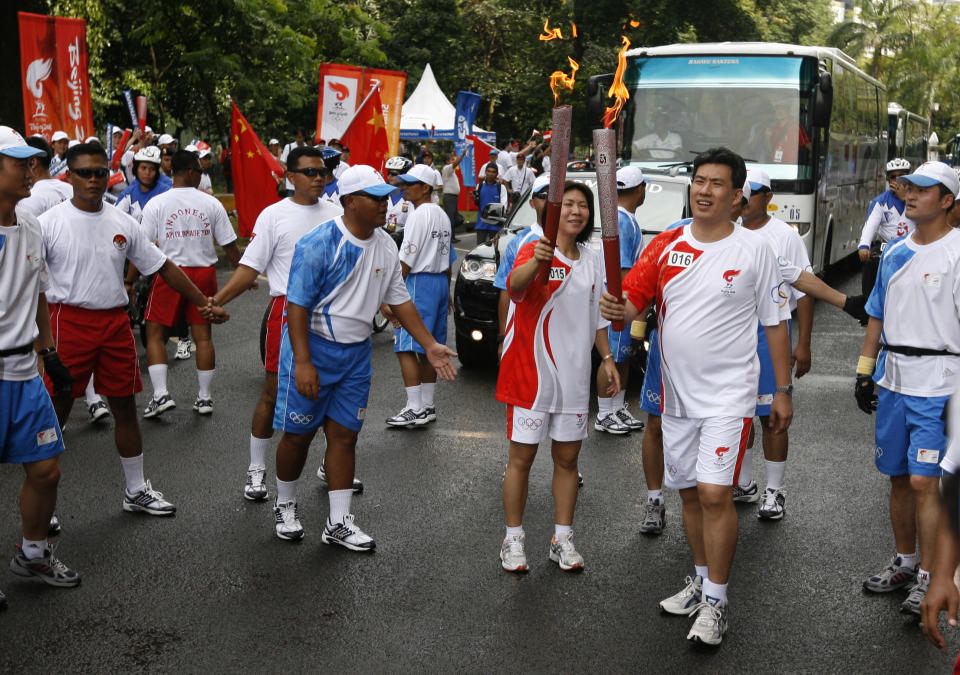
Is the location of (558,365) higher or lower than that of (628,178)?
lower

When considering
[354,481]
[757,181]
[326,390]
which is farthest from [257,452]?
[757,181]

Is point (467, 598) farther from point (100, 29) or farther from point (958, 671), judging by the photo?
point (100, 29)

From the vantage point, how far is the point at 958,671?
2.79 m

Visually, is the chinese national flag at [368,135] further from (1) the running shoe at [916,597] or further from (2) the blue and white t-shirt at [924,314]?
(1) the running shoe at [916,597]

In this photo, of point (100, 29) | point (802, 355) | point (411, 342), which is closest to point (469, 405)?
point (411, 342)

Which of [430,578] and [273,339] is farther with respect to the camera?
[273,339]

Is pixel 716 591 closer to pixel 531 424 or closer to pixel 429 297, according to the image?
pixel 531 424

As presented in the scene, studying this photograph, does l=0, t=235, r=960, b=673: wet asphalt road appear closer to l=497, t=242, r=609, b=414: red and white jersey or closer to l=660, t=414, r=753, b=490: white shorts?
l=660, t=414, r=753, b=490: white shorts

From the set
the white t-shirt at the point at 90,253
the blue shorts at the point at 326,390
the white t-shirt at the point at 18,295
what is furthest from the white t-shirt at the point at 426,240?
the white t-shirt at the point at 18,295

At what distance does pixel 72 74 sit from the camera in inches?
520

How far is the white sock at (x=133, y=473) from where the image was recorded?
6273mm

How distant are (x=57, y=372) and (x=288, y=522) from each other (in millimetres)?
1470

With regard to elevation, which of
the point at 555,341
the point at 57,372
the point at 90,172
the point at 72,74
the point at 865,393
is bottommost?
the point at 865,393

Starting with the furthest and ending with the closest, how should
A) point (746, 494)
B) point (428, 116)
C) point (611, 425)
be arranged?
point (428, 116), point (611, 425), point (746, 494)
